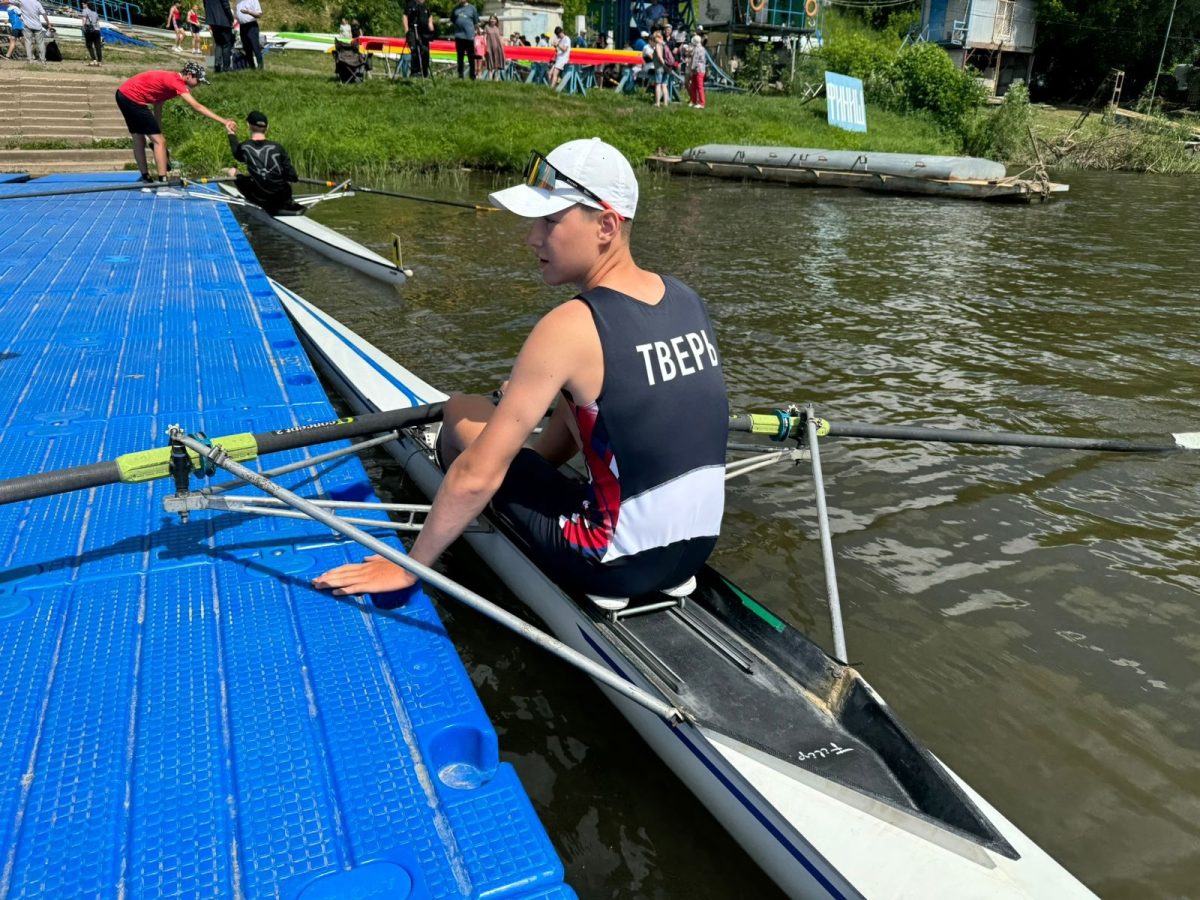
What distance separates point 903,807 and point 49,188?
15.9m

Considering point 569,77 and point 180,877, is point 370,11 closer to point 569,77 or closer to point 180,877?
point 569,77

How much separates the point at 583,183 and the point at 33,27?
28.2 m

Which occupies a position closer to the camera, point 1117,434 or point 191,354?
point 191,354

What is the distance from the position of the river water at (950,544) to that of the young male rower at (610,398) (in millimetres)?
980

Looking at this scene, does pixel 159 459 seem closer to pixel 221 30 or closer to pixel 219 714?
pixel 219 714

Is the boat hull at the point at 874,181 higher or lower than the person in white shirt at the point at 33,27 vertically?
lower

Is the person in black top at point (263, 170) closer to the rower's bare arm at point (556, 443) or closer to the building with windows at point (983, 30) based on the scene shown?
the rower's bare arm at point (556, 443)

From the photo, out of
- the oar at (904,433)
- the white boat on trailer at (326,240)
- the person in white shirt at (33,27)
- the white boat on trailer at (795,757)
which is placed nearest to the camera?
the white boat on trailer at (795,757)

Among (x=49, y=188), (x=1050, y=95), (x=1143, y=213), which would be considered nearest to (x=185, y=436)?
(x=49, y=188)

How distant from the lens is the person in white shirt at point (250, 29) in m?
24.5

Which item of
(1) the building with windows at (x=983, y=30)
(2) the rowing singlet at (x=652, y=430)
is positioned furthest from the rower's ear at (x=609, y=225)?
(1) the building with windows at (x=983, y=30)

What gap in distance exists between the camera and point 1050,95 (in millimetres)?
53094

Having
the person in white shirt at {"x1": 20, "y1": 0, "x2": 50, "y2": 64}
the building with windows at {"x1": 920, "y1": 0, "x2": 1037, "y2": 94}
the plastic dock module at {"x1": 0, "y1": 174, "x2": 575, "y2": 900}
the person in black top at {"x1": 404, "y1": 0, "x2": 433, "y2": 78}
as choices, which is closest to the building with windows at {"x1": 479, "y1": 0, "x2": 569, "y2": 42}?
the building with windows at {"x1": 920, "y1": 0, "x2": 1037, "y2": 94}

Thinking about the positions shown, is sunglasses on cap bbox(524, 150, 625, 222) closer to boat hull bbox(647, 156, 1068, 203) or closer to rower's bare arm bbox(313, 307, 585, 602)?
rower's bare arm bbox(313, 307, 585, 602)
